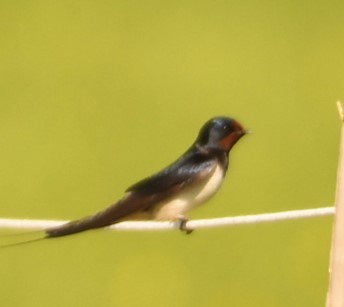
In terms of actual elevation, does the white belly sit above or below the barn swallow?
below

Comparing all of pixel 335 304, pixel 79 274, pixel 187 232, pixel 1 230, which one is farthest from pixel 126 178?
pixel 335 304

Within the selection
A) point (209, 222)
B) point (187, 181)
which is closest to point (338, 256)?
point (209, 222)

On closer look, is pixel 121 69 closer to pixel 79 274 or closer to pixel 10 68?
pixel 10 68

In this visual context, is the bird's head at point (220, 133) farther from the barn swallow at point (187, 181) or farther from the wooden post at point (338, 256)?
the wooden post at point (338, 256)

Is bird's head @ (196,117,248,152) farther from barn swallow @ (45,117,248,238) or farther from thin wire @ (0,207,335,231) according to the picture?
thin wire @ (0,207,335,231)

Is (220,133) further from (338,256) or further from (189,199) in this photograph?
(338,256)

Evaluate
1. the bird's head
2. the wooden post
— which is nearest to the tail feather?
the bird's head
